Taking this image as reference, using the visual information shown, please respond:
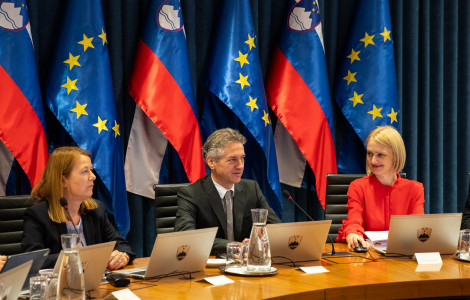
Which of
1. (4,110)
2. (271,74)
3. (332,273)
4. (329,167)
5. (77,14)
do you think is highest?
(77,14)

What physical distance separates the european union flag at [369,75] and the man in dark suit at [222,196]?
1.88m

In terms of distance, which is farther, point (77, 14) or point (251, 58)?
point (251, 58)

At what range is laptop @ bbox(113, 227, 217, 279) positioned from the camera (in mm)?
2188

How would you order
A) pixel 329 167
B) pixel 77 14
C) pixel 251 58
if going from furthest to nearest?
pixel 329 167, pixel 251 58, pixel 77 14

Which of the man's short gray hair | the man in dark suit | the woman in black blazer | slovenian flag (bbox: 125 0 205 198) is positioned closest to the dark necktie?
the man in dark suit

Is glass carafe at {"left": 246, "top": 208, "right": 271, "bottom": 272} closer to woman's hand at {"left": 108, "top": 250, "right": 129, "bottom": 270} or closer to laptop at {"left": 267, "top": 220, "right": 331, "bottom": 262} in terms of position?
laptop at {"left": 267, "top": 220, "right": 331, "bottom": 262}

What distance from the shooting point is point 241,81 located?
4.33 meters

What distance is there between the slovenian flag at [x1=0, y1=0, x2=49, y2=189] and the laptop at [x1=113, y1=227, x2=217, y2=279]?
5.19 feet

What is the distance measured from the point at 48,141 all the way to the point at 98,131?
1.29 feet

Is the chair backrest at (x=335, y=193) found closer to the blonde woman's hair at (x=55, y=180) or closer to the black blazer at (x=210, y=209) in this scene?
the black blazer at (x=210, y=209)

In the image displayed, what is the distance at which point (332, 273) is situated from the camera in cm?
238

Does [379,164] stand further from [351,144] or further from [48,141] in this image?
[48,141]

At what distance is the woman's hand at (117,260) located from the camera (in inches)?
98.9

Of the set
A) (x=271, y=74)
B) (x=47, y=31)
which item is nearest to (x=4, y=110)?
(x=47, y=31)
